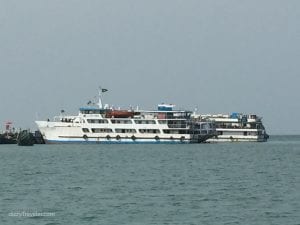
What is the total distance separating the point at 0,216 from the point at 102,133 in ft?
283

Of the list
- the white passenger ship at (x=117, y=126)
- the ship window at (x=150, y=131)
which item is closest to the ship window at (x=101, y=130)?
the white passenger ship at (x=117, y=126)

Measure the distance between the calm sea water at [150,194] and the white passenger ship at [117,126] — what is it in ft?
168

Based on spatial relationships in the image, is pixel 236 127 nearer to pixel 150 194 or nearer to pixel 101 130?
pixel 101 130

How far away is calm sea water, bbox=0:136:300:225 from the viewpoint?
36.8 meters

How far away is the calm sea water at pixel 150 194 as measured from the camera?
3681 centimetres

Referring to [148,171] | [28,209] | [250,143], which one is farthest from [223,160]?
[250,143]

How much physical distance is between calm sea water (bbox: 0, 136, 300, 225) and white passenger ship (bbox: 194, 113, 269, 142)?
64.5 metres

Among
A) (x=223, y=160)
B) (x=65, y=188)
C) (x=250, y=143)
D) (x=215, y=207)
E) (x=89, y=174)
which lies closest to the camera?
(x=215, y=207)

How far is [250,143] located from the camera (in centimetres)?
13725

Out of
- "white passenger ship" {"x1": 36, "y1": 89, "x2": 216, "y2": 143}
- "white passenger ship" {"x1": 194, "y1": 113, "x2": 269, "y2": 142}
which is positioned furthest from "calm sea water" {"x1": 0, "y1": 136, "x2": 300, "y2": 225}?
"white passenger ship" {"x1": 194, "y1": 113, "x2": 269, "y2": 142}

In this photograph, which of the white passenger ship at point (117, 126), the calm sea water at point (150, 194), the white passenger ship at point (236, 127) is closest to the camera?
the calm sea water at point (150, 194)

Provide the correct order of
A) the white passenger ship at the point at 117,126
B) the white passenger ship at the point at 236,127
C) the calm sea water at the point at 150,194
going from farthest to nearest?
the white passenger ship at the point at 236,127 < the white passenger ship at the point at 117,126 < the calm sea water at the point at 150,194

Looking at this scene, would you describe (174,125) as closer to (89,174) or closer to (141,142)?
(141,142)

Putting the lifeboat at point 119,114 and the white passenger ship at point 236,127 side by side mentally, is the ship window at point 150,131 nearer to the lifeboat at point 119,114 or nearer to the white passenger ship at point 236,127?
the lifeboat at point 119,114
